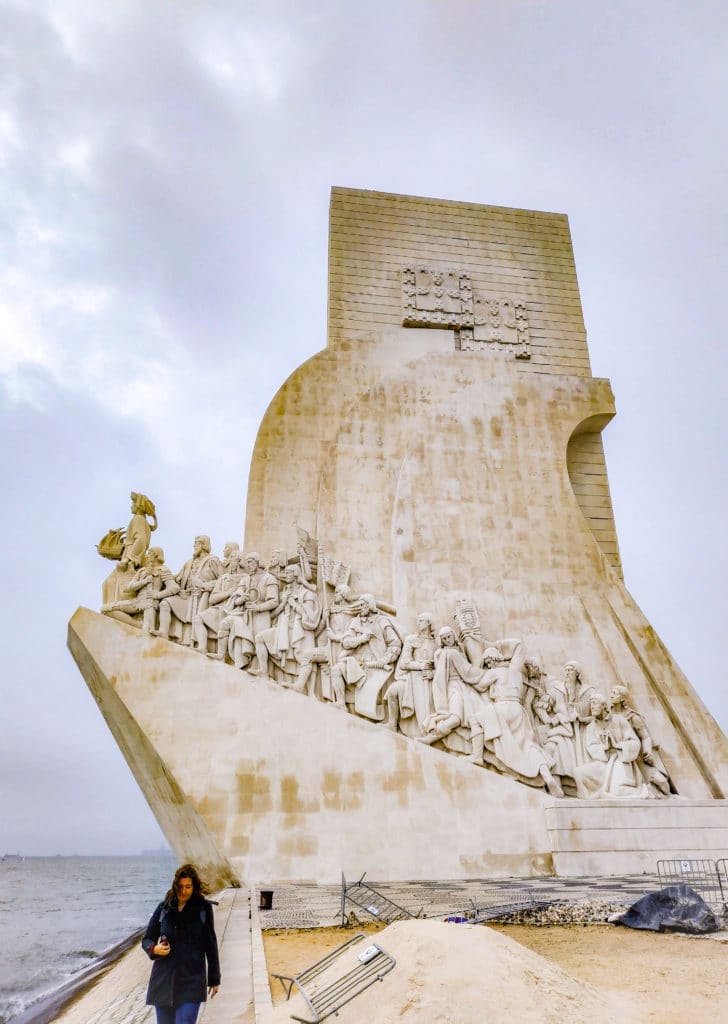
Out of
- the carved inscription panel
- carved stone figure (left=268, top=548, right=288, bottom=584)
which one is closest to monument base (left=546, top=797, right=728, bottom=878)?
carved stone figure (left=268, top=548, right=288, bottom=584)

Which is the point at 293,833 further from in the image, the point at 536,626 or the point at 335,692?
the point at 536,626

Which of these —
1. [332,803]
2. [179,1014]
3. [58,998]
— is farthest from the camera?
[332,803]

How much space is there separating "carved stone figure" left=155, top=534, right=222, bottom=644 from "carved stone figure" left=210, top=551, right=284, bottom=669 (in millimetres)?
324

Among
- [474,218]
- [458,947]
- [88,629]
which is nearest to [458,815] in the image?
[88,629]

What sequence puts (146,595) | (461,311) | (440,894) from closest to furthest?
(440,894)
(146,595)
(461,311)

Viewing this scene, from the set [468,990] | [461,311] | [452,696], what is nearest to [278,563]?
[452,696]

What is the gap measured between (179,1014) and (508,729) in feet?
19.2

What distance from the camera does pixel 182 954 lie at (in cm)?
206

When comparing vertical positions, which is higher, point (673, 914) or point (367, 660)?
point (367, 660)

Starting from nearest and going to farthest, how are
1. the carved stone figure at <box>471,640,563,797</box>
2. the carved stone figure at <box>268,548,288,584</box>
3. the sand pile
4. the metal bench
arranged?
the sand pile, the metal bench, the carved stone figure at <box>471,640,563,797</box>, the carved stone figure at <box>268,548,288,584</box>

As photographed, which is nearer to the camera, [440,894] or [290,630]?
[440,894]

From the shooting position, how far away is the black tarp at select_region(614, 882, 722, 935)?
358 centimetres

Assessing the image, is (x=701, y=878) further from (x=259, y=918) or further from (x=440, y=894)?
(x=259, y=918)

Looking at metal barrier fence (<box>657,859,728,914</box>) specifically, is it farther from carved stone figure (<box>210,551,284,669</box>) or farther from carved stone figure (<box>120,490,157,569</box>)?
carved stone figure (<box>120,490,157,569</box>)
